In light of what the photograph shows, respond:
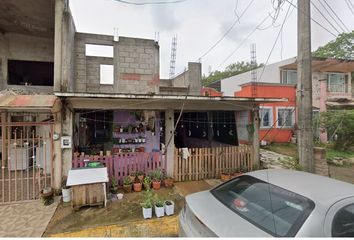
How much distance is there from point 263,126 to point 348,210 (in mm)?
12828

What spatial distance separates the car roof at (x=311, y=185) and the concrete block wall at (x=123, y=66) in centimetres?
828

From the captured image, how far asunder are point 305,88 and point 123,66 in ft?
26.4

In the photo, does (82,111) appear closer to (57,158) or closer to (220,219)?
(57,158)

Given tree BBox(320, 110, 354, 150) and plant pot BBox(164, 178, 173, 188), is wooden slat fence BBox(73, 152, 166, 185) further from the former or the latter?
tree BBox(320, 110, 354, 150)

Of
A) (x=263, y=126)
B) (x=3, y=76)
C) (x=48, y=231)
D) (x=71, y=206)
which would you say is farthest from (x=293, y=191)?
(x=263, y=126)

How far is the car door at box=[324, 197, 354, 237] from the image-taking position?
2188mm

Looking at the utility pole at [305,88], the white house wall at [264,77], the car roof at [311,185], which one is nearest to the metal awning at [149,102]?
the utility pole at [305,88]

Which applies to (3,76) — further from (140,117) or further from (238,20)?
(238,20)

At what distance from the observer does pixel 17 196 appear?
6133 millimetres

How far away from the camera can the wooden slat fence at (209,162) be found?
7527mm

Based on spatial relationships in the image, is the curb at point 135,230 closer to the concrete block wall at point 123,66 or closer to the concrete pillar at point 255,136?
the concrete pillar at point 255,136

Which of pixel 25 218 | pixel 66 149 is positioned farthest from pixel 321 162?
pixel 25 218

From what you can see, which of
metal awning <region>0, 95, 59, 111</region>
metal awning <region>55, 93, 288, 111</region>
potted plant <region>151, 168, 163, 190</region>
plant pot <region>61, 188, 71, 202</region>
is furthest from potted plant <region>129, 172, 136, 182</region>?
metal awning <region>0, 95, 59, 111</region>

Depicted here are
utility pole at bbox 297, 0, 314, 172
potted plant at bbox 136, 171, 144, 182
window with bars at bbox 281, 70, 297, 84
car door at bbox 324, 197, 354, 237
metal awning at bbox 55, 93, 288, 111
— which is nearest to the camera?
car door at bbox 324, 197, 354, 237
